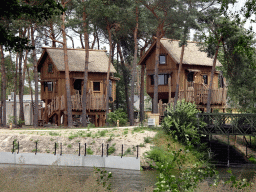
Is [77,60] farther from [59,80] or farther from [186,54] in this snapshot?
[186,54]

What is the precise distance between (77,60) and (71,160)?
66.4ft


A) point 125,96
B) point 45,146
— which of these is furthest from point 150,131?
point 125,96

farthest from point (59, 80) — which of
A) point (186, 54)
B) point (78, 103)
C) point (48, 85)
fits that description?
point (186, 54)

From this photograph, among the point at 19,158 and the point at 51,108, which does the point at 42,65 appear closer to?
the point at 51,108

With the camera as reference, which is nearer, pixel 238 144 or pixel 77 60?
pixel 238 144

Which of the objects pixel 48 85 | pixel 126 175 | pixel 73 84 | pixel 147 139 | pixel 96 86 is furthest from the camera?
pixel 48 85

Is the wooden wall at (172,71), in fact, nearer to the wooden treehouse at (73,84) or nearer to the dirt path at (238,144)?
the wooden treehouse at (73,84)

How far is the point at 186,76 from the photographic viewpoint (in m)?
47.2

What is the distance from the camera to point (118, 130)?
35812mm

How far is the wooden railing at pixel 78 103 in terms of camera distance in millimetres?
45438

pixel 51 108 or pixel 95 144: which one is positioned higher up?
pixel 51 108

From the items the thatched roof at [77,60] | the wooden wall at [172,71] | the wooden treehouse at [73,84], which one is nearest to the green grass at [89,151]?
the wooden treehouse at [73,84]

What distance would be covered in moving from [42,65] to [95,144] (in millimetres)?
20920

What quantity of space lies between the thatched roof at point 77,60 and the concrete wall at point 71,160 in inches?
634
